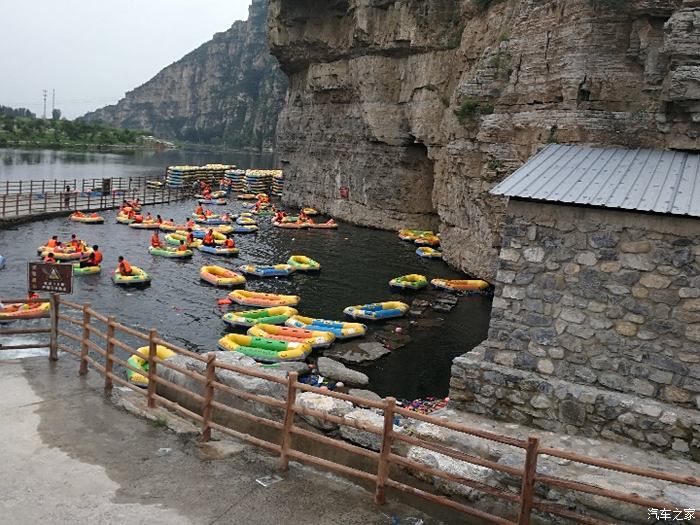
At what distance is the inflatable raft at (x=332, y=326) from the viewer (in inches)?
903

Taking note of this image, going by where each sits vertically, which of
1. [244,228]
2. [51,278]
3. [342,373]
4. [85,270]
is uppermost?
[51,278]

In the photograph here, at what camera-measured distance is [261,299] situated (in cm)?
2727

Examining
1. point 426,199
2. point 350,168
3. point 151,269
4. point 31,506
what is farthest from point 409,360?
point 350,168

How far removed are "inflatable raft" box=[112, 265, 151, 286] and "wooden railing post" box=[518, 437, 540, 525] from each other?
25695 millimetres

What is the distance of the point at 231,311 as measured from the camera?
86.4ft

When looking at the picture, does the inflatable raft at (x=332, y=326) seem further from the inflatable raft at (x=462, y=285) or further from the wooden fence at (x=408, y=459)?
the wooden fence at (x=408, y=459)

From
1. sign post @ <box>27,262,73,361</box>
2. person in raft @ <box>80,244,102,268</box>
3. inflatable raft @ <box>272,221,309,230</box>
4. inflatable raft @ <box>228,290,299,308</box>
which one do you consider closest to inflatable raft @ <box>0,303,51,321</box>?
inflatable raft @ <box>228,290,299,308</box>

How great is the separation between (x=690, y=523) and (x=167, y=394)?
8253 mm

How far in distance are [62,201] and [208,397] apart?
4700cm

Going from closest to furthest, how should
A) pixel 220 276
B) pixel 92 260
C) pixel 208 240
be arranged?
pixel 220 276 → pixel 92 260 → pixel 208 240

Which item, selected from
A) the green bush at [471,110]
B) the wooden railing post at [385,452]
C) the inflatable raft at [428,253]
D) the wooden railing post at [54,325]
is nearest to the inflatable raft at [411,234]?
the inflatable raft at [428,253]

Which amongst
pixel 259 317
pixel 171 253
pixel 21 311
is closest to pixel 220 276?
pixel 171 253

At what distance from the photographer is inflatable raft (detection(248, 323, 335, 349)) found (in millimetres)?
21641

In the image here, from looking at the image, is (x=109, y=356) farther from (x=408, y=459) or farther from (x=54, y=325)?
(x=408, y=459)
